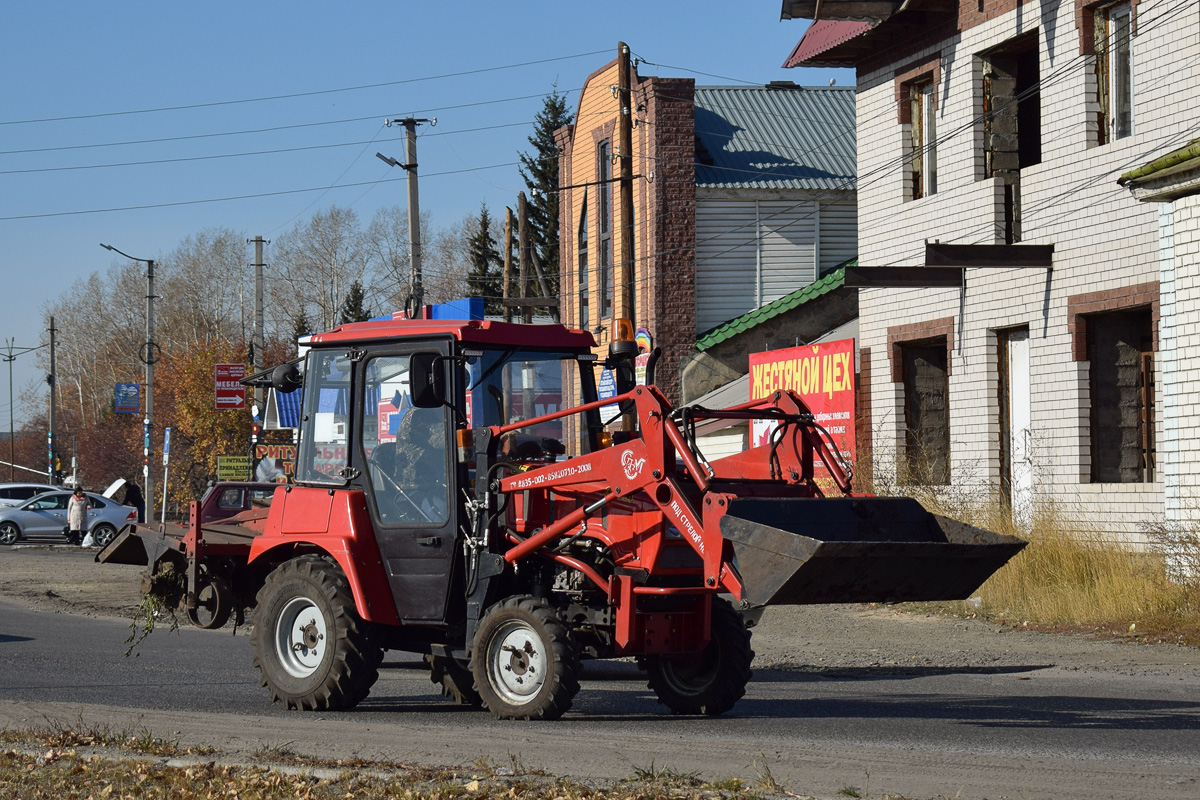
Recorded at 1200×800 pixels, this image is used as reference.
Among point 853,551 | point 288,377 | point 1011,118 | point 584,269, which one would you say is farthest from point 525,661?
point 584,269

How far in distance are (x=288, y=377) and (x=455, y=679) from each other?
2.58 m

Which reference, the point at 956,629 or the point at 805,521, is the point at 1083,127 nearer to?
the point at 956,629

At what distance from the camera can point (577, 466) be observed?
9328 mm

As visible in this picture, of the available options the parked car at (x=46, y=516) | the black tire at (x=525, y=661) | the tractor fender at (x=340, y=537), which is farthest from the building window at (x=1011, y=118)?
the parked car at (x=46, y=516)

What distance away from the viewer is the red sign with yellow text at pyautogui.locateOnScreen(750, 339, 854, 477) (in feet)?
75.9

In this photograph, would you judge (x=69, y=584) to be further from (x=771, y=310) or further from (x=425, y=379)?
(x=425, y=379)

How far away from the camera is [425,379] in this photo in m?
9.43

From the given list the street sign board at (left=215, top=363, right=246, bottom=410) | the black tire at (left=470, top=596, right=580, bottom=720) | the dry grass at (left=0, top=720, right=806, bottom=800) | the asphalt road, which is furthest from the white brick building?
the street sign board at (left=215, top=363, right=246, bottom=410)

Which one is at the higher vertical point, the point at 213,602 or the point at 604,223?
the point at 604,223

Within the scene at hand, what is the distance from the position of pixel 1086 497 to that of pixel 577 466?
10.6m

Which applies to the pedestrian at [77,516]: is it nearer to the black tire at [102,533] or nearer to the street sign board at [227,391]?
the black tire at [102,533]

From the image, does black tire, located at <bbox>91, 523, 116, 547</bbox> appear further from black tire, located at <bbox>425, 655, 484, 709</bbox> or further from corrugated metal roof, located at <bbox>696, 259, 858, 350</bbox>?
black tire, located at <bbox>425, 655, 484, 709</bbox>

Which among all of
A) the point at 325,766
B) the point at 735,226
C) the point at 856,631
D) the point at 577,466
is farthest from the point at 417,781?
the point at 735,226

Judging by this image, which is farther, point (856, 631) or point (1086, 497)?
point (1086, 497)
